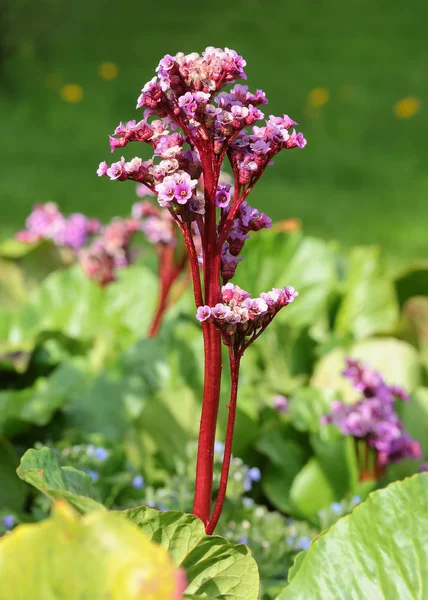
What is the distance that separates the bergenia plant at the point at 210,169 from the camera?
0.78 metres

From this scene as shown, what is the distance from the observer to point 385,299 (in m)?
2.10

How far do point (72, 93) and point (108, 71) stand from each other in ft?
1.97

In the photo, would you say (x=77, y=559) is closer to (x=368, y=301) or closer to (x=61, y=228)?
(x=368, y=301)

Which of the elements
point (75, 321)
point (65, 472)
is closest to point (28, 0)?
point (75, 321)

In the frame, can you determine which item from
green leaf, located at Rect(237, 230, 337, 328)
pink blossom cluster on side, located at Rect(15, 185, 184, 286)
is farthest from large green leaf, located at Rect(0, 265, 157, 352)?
green leaf, located at Rect(237, 230, 337, 328)

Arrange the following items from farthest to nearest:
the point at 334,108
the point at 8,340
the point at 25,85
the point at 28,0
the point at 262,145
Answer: the point at 28,0 < the point at 25,85 < the point at 334,108 < the point at 8,340 < the point at 262,145

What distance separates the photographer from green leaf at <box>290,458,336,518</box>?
1.48 m

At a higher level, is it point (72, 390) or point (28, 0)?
point (28, 0)

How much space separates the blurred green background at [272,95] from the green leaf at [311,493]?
8.35 ft

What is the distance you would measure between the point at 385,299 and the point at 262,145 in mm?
1368

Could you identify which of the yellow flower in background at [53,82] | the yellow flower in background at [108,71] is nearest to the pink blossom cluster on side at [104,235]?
the yellow flower in background at [53,82]

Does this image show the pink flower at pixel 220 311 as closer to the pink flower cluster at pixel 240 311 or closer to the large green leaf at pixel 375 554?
the pink flower cluster at pixel 240 311

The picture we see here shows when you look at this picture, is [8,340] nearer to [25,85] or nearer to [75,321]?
[75,321]

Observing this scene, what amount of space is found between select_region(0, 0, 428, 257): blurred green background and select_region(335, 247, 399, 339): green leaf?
1801 millimetres
